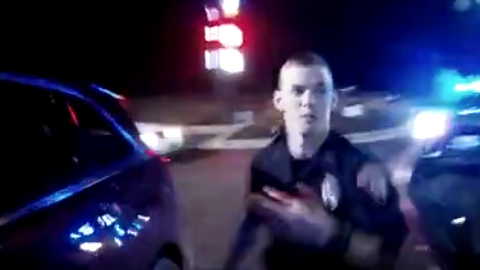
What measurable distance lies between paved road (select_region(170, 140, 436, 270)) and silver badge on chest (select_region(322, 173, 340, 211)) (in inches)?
18.0

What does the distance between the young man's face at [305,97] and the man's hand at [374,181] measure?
29cm

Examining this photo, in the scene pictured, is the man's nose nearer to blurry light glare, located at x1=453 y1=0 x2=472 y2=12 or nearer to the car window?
the car window

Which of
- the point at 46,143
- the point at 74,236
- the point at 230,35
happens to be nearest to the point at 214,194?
the point at 230,35

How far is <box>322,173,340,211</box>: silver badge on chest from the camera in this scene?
5.30 meters

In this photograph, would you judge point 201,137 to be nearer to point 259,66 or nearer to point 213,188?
point 213,188

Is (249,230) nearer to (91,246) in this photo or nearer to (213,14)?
(213,14)

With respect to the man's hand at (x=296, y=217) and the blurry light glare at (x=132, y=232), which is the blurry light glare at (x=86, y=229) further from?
the man's hand at (x=296, y=217)

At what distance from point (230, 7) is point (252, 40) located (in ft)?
1.34

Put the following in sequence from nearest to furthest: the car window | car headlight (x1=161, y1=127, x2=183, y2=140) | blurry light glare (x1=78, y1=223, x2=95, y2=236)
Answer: the car window
blurry light glare (x1=78, y1=223, x2=95, y2=236)
car headlight (x1=161, y1=127, x2=183, y2=140)

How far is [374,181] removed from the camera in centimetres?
531

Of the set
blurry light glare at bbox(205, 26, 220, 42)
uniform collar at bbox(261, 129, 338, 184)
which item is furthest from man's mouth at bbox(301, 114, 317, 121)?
blurry light glare at bbox(205, 26, 220, 42)

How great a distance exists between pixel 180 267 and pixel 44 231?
158 centimetres

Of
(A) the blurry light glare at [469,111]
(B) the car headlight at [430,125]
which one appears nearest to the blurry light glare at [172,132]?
(B) the car headlight at [430,125]

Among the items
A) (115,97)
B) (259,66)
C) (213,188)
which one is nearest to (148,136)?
(213,188)
